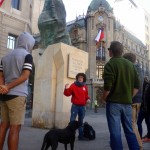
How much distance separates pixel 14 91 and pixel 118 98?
1.51m

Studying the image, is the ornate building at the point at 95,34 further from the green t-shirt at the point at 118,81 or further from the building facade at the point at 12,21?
the green t-shirt at the point at 118,81

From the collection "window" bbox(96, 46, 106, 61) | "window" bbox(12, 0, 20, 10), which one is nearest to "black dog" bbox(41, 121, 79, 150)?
"window" bbox(12, 0, 20, 10)

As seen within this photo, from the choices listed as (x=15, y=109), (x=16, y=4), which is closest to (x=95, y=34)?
(x=16, y=4)

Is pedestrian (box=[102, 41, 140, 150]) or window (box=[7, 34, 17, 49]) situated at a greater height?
window (box=[7, 34, 17, 49])

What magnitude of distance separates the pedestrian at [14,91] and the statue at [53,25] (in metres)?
4.69

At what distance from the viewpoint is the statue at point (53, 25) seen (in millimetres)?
8141

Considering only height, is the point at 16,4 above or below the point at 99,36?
below

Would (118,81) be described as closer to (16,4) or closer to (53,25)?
(53,25)

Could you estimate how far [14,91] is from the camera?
325cm

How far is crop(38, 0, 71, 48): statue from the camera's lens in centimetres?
814

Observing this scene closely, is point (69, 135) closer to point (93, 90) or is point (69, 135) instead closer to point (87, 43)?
point (93, 90)

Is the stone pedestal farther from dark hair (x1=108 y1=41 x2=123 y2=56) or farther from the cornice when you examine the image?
the cornice

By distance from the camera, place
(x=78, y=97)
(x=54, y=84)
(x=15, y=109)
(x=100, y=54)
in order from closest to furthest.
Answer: (x=15, y=109)
(x=78, y=97)
(x=54, y=84)
(x=100, y=54)

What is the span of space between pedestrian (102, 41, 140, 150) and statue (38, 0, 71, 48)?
4.71 meters
